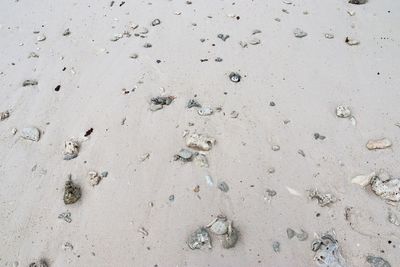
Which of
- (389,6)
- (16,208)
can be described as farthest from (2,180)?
(389,6)

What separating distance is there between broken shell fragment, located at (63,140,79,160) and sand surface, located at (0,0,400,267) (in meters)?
0.06

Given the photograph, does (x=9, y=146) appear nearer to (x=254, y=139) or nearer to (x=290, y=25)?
(x=254, y=139)

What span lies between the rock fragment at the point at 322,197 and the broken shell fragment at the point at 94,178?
153 cm

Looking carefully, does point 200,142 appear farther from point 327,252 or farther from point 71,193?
point 327,252

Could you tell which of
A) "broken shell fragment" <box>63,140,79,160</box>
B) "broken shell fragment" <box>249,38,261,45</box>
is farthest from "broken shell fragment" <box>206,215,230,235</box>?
"broken shell fragment" <box>249,38,261,45</box>

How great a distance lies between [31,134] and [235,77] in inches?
70.3

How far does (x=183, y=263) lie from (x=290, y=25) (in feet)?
8.59

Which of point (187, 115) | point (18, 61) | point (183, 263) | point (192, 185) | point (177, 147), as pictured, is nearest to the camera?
point (183, 263)

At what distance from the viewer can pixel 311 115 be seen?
3199mm

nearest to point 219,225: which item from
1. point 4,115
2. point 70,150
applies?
point 70,150

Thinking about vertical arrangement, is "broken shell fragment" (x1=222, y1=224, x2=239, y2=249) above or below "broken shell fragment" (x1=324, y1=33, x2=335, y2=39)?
below

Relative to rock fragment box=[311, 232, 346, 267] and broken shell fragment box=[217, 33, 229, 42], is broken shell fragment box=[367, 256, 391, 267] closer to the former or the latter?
rock fragment box=[311, 232, 346, 267]

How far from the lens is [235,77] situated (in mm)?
3459

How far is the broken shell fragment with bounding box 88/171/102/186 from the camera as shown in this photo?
2.88 m
